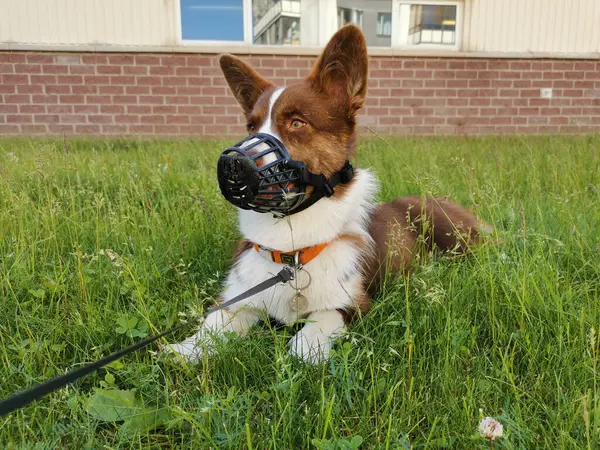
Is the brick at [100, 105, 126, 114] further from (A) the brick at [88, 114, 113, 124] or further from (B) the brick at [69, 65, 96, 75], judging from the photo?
(B) the brick at [69, 65, 96, 75]

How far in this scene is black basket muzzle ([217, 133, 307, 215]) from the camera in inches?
66.5

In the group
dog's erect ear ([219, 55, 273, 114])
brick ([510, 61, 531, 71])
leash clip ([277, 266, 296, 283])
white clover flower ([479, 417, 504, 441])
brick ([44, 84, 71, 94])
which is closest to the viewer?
white clover flower ([479, 417, 504, 441])

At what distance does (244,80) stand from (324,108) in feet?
1.80

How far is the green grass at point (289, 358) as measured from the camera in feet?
4.34

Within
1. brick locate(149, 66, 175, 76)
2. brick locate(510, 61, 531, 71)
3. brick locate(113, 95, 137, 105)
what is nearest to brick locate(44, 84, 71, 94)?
brick locate(113, 95, 137, 105)

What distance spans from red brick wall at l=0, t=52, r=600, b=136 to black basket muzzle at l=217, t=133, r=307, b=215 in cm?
630

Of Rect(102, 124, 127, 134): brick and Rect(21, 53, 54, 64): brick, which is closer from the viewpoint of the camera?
Rect(21, 53, 54, 64): brick

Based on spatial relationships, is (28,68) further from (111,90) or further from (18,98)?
(111,90)

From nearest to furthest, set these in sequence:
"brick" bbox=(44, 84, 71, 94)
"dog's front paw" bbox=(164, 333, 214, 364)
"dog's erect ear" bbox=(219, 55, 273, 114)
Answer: "dog's front paw" bbox=(164, 333, 214, 364), "dog's erect ear" bbox=(219, 55, 273, 114), "brick" bbox=(44, 84, 71, 94)

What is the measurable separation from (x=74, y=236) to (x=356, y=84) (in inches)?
68.4

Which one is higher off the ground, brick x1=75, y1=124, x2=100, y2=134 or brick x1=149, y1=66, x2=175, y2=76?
brick x1=149, y1=66, x2=175, y2=76

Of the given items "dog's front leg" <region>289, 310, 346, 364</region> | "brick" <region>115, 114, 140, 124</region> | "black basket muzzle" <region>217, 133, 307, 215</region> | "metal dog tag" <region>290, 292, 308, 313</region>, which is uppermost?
"black basket muzzle" <region>217, 133, 307, 215</region>

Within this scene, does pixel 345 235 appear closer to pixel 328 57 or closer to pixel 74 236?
pixel 328 57

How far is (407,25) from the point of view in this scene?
8.10 m
